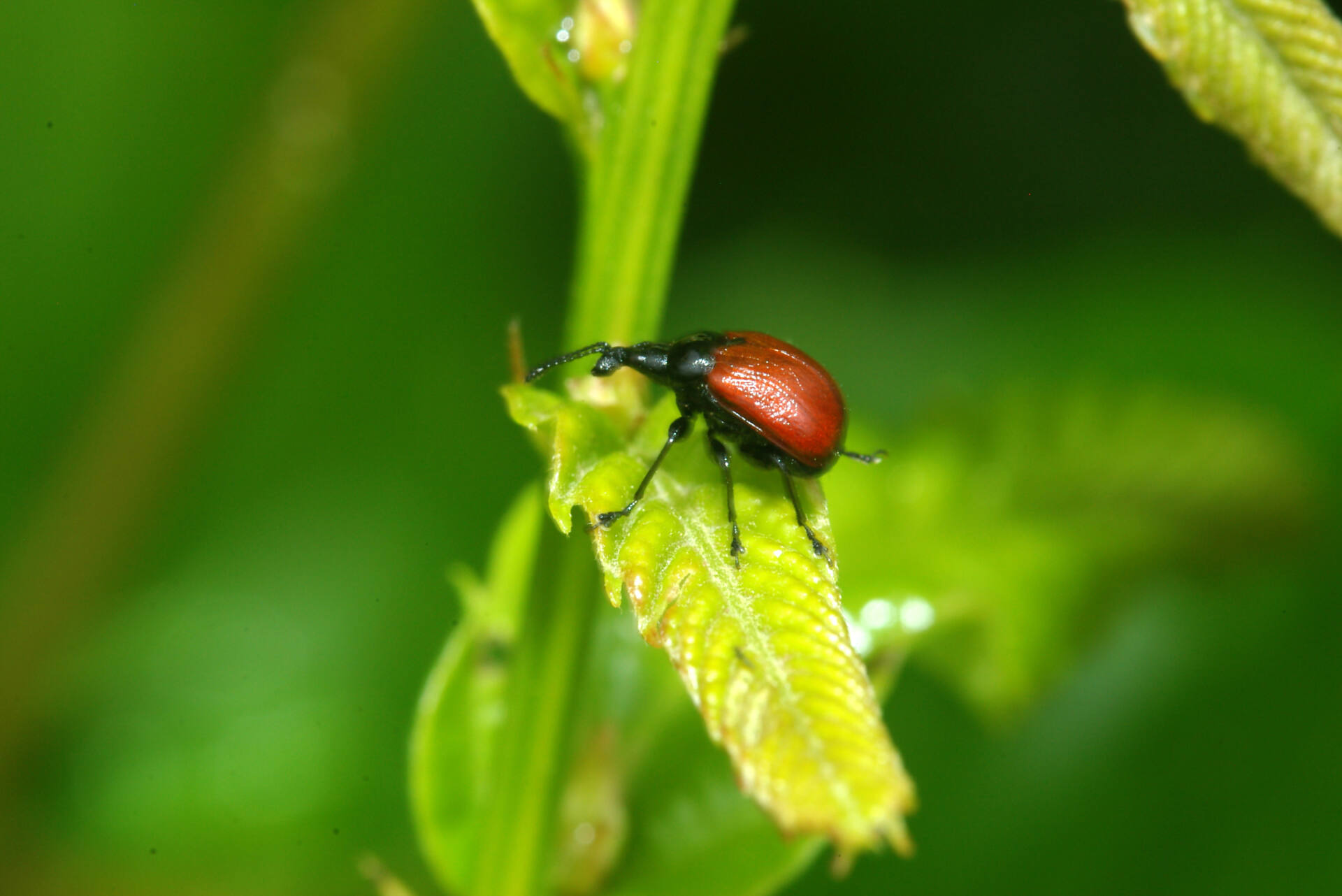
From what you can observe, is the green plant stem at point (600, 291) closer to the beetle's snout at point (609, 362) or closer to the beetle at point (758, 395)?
the beetle's snout at point (609, 362)

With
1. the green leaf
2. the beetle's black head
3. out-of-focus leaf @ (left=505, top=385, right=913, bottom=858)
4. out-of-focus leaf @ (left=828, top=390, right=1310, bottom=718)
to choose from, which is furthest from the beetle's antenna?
out-of-focus leaf @ (left=828, top=390, right=1310, bottom=718)

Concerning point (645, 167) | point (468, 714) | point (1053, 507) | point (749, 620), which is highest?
point (645, 167)

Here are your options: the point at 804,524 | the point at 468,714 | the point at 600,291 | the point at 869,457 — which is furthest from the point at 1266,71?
the point at 468,714

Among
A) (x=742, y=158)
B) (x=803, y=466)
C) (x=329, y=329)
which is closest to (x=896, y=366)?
(x=742, y=158)

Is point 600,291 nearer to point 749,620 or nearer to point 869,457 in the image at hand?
point 749,620

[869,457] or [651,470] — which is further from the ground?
[651,470]

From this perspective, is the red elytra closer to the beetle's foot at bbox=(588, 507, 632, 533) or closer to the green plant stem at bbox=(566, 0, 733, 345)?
the green plant stem at bbox=(566, 0, 733, 345)

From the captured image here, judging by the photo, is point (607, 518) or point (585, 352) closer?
point (607, 518)

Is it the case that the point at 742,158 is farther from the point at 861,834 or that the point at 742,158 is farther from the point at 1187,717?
the point at 861,834
